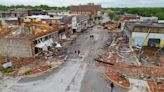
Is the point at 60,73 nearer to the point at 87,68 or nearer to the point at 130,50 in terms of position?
the point at 87,68

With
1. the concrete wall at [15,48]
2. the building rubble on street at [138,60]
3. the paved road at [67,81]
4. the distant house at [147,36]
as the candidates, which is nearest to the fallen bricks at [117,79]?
the building rubble on street at [138,60]

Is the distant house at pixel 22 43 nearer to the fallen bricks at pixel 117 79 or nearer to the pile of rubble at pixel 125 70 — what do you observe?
the pile of rubble at pixel 125 70

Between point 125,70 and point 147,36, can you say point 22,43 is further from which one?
point 147,36

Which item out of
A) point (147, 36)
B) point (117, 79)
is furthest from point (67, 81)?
point (147, 36)

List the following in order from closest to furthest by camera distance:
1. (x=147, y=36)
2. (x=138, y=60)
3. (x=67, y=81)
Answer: (x=67, y=81) < (x=138, y=60) < (x=147, y=36)

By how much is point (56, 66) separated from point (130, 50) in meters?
15.1

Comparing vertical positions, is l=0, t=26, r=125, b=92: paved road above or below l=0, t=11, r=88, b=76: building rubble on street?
below

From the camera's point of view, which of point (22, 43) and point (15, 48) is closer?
point (22, 43)

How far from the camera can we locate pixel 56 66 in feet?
96.7

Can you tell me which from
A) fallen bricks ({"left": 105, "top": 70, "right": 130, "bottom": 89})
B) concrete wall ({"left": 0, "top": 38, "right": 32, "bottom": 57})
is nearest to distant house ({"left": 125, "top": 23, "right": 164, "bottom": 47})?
fallen bricks ({"left": 105, "top": 70, "right": 130, "bottom": 89})

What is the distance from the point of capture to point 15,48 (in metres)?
34.1

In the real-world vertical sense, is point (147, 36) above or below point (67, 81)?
above

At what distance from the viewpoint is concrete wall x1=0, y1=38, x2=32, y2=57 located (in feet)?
110

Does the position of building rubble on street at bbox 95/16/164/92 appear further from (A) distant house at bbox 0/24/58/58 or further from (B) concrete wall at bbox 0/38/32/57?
(B) concrete wall at bbox 0/38/32/57
